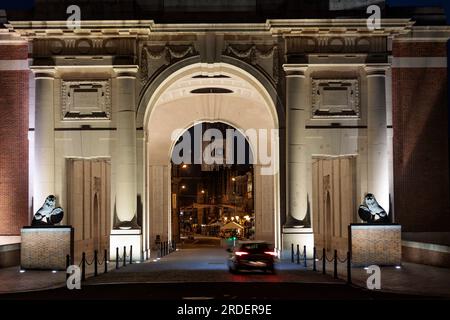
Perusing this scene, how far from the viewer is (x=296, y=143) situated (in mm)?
32906

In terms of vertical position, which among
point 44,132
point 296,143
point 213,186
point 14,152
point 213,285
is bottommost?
point 213,285

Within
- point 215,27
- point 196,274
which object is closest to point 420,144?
point 215,27

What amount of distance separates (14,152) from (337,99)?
15019 millimetres

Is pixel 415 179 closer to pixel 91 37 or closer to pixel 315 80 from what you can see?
pixel 315 80

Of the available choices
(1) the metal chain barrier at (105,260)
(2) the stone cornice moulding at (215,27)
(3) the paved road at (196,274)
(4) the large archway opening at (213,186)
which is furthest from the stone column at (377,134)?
(4) the large archway opening at (213,186)

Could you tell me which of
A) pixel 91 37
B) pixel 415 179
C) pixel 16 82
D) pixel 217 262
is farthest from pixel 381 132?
pixel 16 82

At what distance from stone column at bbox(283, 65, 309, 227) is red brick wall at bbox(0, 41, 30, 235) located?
39.9ft

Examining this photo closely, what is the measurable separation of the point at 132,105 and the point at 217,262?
7.76 metres

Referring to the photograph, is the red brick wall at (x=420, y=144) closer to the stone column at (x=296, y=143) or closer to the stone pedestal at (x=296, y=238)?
the stone column at (x=296, y=143)

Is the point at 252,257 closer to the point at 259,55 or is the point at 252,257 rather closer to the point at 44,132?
the point at 259,55

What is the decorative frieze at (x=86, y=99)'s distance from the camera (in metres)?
33.3
